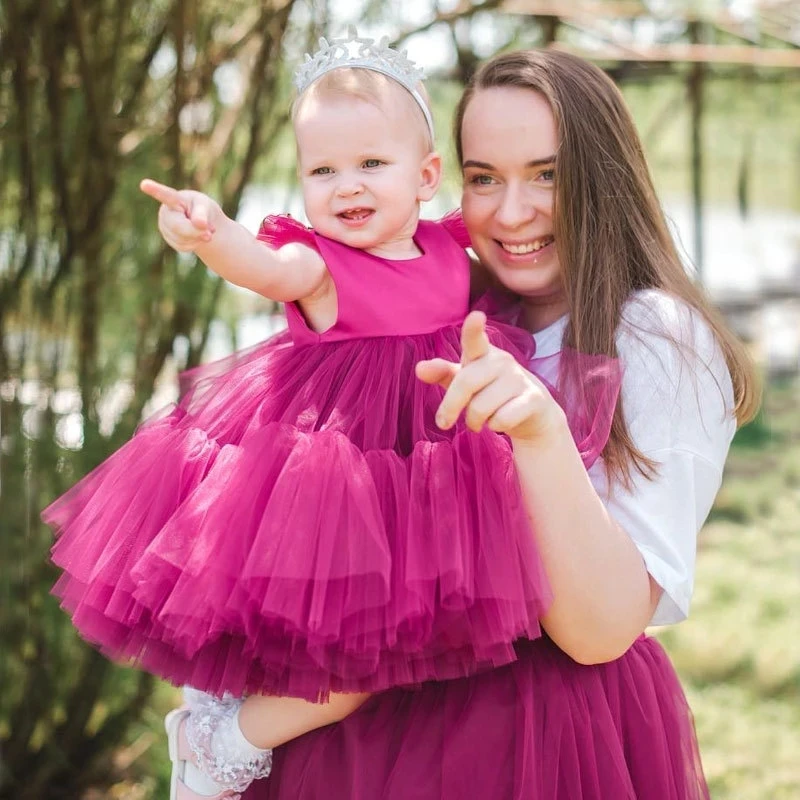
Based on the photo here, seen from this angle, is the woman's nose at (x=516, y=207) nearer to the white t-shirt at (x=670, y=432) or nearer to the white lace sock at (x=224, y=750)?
the white t-shirt at (x=670, y=432)

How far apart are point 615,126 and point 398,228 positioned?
0.40m

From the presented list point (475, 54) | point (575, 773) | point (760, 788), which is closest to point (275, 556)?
point (575, 773)

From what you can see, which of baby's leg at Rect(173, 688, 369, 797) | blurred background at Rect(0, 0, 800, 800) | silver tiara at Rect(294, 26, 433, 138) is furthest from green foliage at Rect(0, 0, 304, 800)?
baby's leg at Rect(173, 688, 369, 797)

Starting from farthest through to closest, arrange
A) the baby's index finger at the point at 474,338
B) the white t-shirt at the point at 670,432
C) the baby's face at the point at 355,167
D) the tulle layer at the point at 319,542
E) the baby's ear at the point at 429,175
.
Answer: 1. the baby's ear at the point at 429,175
2. the baby's face at the point at 355,167
3. the white t-shirt at the point at 670,432
4. the tulle layer at the point at 319,542
5. the baby's index finger at the point at 474,338

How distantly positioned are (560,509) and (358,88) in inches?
26.7

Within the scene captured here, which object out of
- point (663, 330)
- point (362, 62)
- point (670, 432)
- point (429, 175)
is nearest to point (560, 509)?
point (670, 432)

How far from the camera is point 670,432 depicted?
1.53 meters

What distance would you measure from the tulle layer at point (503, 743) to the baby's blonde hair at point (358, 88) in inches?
31.9

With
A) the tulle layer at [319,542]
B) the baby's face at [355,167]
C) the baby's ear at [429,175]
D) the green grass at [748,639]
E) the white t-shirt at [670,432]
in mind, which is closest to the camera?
the tulle layer at [319,542]

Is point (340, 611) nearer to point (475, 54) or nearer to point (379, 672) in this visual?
point (379, 672)

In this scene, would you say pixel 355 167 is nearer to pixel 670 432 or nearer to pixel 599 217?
pixel 599 217

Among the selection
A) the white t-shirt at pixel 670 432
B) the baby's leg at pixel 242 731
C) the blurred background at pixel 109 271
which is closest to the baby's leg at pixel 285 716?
the baby's leg at pixel 242 731

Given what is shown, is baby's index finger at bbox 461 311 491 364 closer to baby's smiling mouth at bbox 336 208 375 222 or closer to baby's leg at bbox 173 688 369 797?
baby's smiling mouth at bbox 336 208 375 222

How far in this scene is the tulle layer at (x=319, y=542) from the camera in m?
1.32
